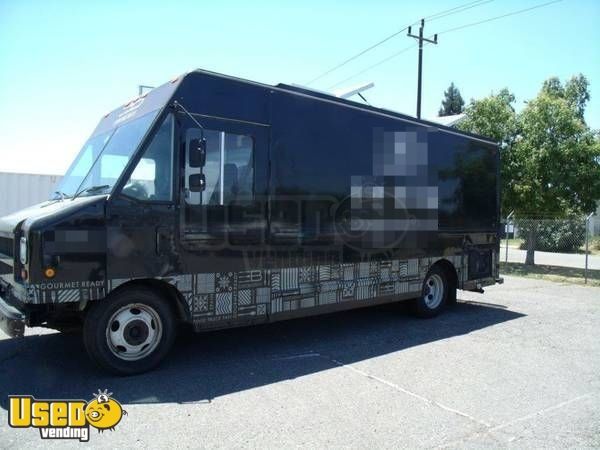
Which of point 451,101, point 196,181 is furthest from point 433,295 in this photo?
point 451,101

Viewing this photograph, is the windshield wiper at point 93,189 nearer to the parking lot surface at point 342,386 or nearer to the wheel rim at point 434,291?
the parking lot surface at point 342,386

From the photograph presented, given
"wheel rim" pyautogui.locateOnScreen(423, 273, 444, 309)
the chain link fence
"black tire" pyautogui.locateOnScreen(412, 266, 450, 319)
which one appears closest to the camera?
"black tire" pyautogui.locateOnScreen(412, 266, 450, 319)

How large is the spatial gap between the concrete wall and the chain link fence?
1446 centimetres

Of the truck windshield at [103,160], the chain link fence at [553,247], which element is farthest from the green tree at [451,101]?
the truck windshield at [103,160]

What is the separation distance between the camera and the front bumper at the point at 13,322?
4625 mm

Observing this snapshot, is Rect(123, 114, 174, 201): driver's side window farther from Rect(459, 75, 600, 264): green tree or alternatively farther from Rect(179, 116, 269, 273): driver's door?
Rect(459, 75, 600, 264): green tree

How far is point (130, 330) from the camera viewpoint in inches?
198

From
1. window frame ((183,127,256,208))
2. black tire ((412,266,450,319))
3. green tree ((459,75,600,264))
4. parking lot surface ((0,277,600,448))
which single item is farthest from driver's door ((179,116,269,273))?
green tree ((459,75,600,264))

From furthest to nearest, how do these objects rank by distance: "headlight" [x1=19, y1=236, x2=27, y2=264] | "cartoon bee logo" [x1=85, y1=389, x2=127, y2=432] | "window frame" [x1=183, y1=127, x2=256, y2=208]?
"window frame" [x1=183, y1=127, x2=256, y2=208]
"headlight" [x1=19, y1=236, x2=27, y2=264]
"cartoon bee logo" [x1=85, y1=389, x2=127, y2=432]

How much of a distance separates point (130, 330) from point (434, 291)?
215 inches

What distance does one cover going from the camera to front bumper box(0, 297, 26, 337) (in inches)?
182

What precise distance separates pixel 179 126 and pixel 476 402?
158 inches

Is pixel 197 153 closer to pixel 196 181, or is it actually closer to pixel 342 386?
pixel 196 181

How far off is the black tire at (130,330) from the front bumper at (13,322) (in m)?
0.55
